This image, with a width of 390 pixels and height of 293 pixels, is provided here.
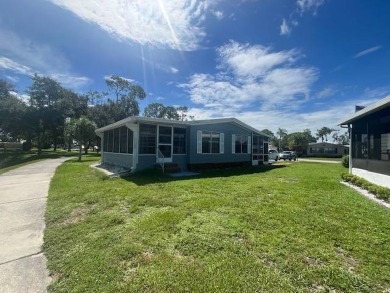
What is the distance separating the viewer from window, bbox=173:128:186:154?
45.8 feet

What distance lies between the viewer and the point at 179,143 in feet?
46.5

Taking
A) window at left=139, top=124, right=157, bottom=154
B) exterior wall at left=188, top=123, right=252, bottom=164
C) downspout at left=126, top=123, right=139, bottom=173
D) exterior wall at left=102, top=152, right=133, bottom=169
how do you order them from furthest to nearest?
exterior wall at left=188, top=123, right=252, bottom=164 < exterior wall at left=102, top=152, right=133, bottom=169 < window at left=139, top=124, right=157, bottom=154 < downspout at left=126, top=123, right=139, bottom=173

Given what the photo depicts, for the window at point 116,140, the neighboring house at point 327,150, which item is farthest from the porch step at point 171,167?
the neighboring house at point 327,150

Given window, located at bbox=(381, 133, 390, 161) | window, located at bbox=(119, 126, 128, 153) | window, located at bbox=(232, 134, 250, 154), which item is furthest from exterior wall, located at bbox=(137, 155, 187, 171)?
window, located at bbox=(381, 133, 390, 161)

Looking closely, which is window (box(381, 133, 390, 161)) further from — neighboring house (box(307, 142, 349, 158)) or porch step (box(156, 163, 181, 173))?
neighboring house (box(307, 142, 349, 158))

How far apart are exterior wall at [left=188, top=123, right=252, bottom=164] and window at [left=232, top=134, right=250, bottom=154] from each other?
0.30m

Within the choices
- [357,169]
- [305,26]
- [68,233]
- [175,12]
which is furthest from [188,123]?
[68,233]

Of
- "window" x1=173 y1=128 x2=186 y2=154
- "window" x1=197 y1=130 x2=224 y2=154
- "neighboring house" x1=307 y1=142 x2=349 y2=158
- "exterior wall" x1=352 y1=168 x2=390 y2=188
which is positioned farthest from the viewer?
"neighboring house" x1=307 y1=142 x2=349 y2=158

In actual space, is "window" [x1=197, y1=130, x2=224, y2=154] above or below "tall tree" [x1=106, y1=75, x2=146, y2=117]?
below

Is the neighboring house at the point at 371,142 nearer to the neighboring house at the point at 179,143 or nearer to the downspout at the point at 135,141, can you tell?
the neighboring house at the point at 179,143

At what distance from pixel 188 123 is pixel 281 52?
7.17 metres

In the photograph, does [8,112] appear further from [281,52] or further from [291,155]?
[291,155]

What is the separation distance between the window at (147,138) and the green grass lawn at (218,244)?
234 inches

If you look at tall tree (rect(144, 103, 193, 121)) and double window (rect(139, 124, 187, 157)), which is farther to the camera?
tall tree (rect(144, 103, 193, 121))
